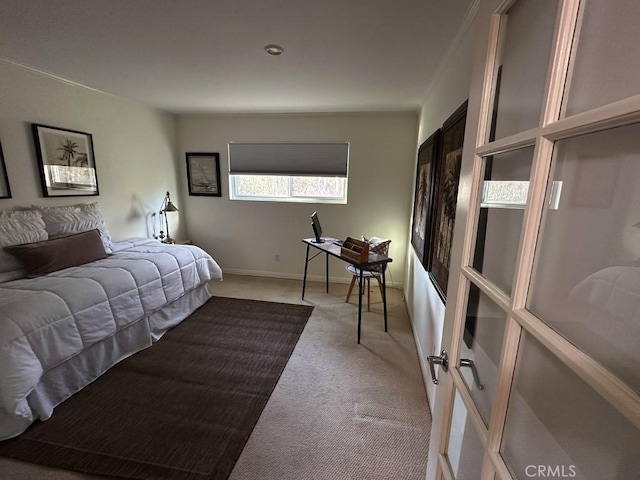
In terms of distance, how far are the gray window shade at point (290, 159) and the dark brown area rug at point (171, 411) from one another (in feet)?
7.64

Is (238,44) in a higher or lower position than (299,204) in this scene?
higher

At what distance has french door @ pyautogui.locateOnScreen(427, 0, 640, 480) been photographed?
413mm

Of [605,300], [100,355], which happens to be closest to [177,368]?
[100,355]

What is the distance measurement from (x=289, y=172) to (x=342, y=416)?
3.20 m

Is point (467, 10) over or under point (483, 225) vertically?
over

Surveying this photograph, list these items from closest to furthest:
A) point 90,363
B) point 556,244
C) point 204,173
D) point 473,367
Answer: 1. point 556,244
2. point 473,367
3. point 90,363
4. point 204,173

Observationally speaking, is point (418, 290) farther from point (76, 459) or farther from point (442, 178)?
point (76, 459)

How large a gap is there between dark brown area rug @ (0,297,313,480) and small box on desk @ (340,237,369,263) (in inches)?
38.0

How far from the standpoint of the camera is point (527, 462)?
0.59m

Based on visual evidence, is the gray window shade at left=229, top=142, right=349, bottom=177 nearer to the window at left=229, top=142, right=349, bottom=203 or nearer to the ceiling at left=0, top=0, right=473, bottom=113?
the window at left=229, top=142, right=349, bottom=203

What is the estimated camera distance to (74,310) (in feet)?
6.35

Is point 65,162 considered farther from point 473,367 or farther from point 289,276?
point 473,367

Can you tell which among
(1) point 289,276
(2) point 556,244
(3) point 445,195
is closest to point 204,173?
(1) point 289,276

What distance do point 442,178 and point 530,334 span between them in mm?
1617
